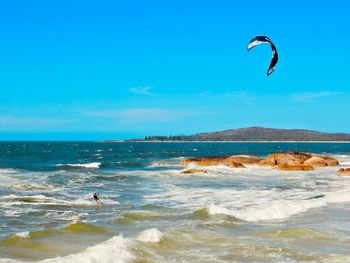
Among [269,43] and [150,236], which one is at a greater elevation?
[269,43]

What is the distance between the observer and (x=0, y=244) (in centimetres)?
1404

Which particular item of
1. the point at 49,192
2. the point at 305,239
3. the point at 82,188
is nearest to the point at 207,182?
the point at 82,188

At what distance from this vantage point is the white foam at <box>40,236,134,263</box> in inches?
470

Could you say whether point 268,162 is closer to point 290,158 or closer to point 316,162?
point 290,158

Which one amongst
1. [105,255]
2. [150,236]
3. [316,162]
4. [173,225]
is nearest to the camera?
[105,255]

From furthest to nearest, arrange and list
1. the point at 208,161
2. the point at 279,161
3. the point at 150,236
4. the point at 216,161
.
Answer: the point at 208,161
the point at 216,161
the point at 279,161
the point at 150,236

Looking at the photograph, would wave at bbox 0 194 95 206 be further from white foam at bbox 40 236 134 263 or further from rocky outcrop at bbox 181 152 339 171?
rocky outcrop at bbox 181 152 339 171

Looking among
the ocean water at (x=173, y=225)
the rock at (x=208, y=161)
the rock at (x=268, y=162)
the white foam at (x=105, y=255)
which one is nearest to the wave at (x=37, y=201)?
the ocean water at (x=173, y=225)

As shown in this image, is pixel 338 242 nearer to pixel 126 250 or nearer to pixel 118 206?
pixel 126 250

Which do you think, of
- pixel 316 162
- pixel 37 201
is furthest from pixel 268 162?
pixel 37 201

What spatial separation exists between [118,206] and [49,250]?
861cm

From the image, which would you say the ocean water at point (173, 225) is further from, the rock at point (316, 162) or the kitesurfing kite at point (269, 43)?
the rock at point (316, 162)

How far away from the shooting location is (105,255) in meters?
12.4

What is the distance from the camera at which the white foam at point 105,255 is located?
470 inches
